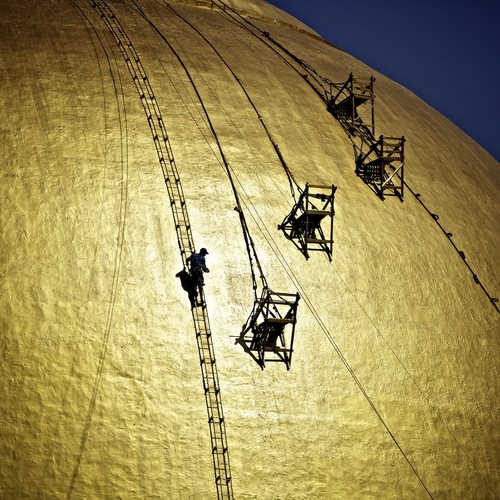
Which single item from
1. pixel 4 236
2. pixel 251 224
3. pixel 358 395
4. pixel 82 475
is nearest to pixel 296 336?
pixel 358 395

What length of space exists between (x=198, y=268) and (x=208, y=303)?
561 millimetres

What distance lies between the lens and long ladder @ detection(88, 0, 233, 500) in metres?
11.4

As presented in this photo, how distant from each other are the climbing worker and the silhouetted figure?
0.23 ft

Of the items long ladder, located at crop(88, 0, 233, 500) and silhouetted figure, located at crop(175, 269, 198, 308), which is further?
silhouetted figure, located at crop(175, 269, 198, 308)

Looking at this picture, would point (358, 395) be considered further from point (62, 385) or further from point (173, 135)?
point (173, 135)

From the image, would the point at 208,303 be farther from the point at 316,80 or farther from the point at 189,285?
the point at 316,80

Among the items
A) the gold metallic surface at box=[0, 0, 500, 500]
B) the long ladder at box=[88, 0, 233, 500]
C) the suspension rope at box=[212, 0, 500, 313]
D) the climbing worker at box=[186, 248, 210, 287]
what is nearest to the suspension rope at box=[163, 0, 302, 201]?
the gold metallic surface at box=[0, 0, 500, 500]

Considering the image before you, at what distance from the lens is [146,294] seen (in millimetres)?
12422

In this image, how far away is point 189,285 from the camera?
12641 mm

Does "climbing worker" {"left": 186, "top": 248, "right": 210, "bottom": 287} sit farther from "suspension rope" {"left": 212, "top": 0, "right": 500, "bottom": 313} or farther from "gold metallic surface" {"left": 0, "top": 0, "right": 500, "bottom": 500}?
"suspension rope" {"left": 212, "top": 0, "right": 500, "bottom": 313}

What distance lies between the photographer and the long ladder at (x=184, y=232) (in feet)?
37.5

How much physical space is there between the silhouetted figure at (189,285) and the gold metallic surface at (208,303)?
0.10 m

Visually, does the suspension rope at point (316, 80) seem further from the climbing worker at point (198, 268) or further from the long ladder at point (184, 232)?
the climbing worker at point (198, 268)

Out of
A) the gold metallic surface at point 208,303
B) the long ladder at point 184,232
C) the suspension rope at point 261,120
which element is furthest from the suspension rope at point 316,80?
the long ladder at point 184,232
